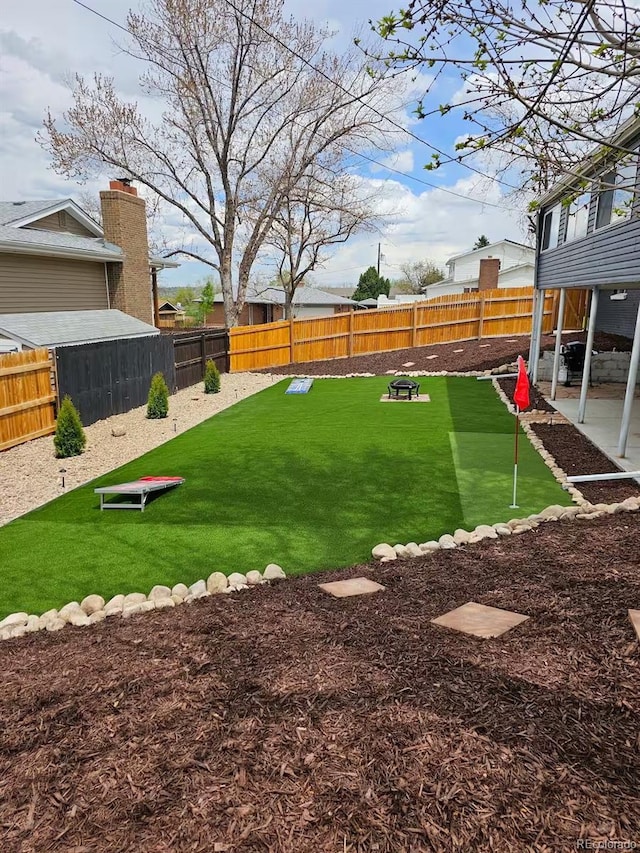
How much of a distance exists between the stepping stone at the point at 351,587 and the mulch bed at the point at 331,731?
0.36m

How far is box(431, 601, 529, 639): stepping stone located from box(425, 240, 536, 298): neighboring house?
110 ft

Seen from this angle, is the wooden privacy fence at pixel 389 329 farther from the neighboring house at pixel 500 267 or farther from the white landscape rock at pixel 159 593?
the white landscape rock at pixel 159 593

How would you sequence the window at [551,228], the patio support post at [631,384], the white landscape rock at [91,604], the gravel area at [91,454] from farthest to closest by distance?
the window at [551,228], the gravel area at [91,454], the patio support post at [631,384], the white landscape rock at [91,604]

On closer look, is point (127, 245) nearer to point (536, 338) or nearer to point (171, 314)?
point (536, 338)

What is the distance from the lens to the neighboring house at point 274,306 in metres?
40.4

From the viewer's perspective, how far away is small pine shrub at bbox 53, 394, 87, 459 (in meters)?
9.36

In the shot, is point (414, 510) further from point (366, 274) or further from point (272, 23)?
point (366, 274)

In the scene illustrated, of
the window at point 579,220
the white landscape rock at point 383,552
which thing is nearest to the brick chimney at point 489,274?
the window at point 579,220

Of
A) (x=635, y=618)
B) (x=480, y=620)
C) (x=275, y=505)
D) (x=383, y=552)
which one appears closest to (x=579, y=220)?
(x=275, y=505)

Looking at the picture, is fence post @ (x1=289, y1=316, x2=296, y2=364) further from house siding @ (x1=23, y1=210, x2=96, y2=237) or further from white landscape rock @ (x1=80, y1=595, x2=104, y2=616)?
white landscape rock @ (x1=80, y1=595, x2=104, y2=616)

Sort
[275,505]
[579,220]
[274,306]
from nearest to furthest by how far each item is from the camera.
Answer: [275,505] → [579,220] → [274,306]

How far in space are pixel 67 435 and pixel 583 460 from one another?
8163mm

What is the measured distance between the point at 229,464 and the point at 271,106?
18.7 metres

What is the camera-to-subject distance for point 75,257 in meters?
14.9
